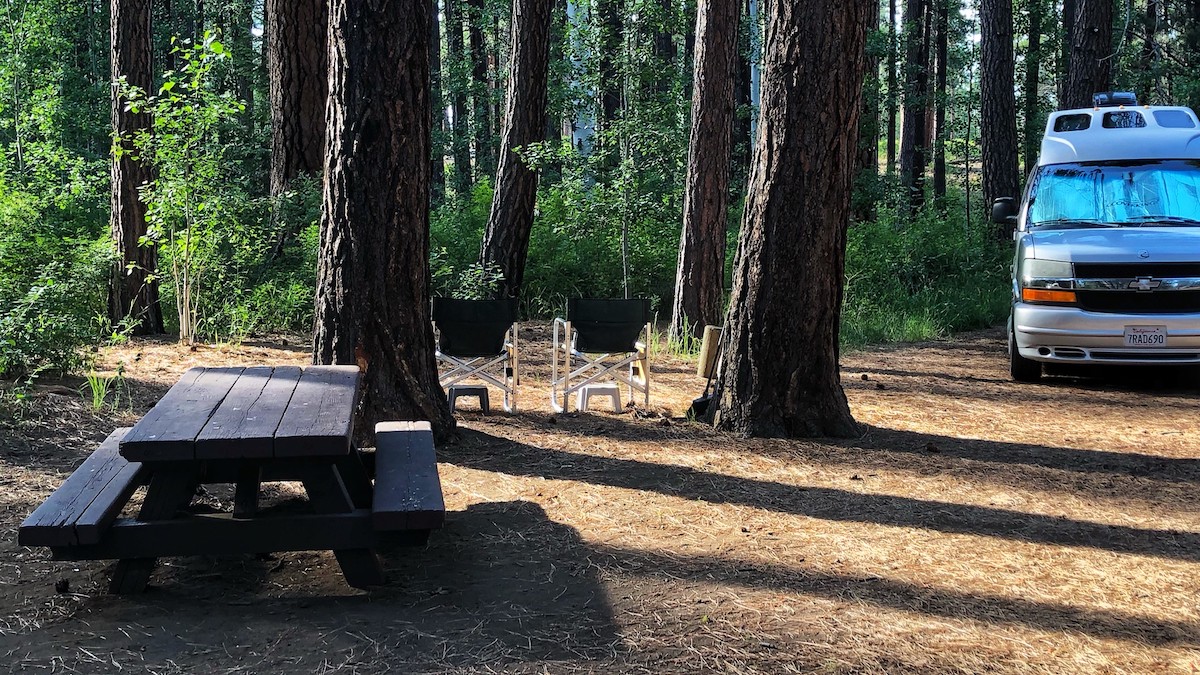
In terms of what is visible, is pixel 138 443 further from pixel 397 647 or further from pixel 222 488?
pixel 222 488

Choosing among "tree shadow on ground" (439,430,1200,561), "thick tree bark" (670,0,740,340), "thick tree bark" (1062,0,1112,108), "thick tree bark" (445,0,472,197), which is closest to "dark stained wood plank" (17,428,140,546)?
"tree shadow on ground" (439,430,1200,561)

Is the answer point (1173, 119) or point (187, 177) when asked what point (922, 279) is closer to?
point (1173, 119)

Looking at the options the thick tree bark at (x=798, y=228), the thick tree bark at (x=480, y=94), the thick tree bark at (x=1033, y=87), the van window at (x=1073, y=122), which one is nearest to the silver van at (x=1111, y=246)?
the van window at (x=1073, y=122)

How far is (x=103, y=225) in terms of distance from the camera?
17.3 meters

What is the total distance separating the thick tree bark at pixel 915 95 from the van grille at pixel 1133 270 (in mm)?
15910

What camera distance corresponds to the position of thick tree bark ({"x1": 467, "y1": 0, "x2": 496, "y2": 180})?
2719cm

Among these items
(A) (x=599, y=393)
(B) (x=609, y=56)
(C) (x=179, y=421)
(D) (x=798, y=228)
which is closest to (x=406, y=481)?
(C) (x=179, y=421)

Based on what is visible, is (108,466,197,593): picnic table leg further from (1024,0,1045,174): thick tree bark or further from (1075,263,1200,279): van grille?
(1024,0,1045,174): thick tree bark

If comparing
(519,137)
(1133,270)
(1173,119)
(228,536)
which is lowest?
(228,536)

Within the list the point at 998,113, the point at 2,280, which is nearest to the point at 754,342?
the point at 2,280

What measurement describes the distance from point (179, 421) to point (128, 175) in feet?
28.1

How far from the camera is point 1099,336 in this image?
8773 mm

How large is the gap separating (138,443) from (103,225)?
15.3 meters

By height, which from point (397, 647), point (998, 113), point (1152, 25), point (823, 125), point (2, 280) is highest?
point (1152, 25)
